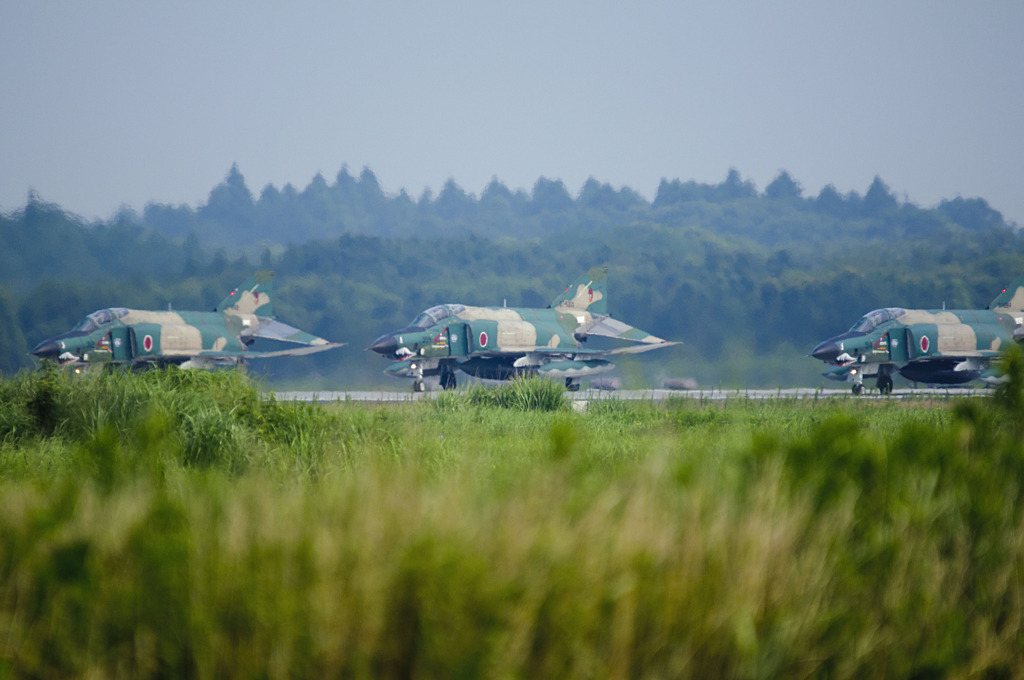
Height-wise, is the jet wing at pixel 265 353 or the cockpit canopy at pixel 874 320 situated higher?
the cockpit canopy at pixel 874 320

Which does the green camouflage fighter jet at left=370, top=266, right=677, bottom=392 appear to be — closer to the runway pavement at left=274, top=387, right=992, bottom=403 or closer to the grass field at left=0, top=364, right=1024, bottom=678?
the runway pavement at left=274, top=387, right=992, bottom=403

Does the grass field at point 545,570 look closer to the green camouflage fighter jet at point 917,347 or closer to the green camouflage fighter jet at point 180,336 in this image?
the green camouflage fighter jet at point 180,336

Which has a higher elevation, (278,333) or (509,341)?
(278,333)

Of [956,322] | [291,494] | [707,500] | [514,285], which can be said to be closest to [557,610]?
[707,500]

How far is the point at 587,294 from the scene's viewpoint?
98.3 feet

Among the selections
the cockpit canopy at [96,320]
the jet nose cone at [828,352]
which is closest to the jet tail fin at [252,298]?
the cockpit canopy at [96,320]

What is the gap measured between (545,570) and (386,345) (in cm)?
2058

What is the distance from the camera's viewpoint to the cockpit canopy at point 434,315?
2400 centimetres

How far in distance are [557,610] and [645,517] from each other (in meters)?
0.63

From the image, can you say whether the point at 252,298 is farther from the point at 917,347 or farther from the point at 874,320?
the point at 917,347

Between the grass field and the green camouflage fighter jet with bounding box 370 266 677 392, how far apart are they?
1816cm

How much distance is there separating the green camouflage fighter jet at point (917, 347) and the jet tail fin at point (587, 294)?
344 inches

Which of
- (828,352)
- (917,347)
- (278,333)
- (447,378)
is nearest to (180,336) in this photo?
(278,333)

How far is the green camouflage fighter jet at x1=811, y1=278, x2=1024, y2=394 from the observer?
23.2 metres
